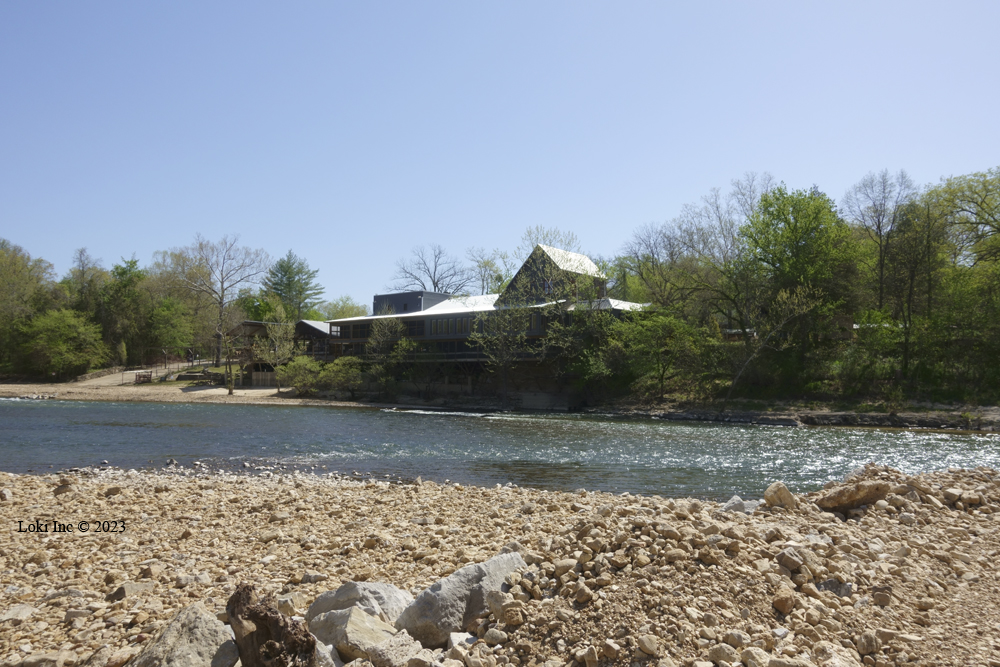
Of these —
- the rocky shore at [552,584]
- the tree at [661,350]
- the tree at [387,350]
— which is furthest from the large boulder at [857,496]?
the tree at [387,350]

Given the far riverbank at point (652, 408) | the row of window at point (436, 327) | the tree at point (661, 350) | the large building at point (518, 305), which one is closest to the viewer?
the far riverbank at point (652, 408)

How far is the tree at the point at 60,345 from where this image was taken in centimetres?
5669

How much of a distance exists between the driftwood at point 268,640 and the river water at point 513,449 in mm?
9591

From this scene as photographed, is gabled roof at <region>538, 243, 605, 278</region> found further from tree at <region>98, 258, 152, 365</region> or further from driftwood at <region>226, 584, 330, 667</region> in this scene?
tree at <region>98, 258, 152, 365</region>

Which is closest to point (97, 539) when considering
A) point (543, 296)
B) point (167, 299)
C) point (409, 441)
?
point (409, 441)

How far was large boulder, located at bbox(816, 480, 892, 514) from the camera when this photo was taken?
26.6 ft

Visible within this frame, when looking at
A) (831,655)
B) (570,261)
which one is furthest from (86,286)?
(831,655)

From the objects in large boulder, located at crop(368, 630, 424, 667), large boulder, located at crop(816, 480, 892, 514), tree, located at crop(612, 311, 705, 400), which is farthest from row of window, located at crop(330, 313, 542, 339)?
large boulder, located at crop(368, 630, 424, 667)

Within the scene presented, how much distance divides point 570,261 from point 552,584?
144ft

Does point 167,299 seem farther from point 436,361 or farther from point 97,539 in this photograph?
point 97,539

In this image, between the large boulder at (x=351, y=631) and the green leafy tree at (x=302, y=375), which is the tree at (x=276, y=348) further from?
the large boulder at (x=351, y=631)

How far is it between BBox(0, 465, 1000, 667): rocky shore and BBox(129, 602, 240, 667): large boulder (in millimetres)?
12

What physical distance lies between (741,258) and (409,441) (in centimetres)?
2899

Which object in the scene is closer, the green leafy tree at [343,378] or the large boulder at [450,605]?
the large boulder at [450,605]
